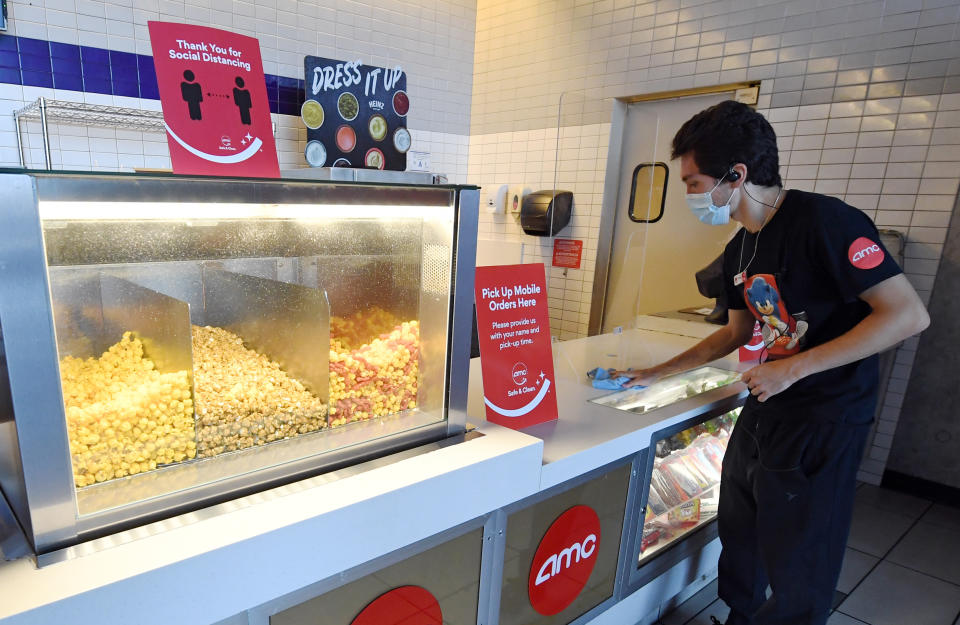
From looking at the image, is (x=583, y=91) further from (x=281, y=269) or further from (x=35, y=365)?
(x=35, y=365)

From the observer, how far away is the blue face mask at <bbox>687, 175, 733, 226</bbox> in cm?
177

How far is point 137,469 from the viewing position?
3.13ft

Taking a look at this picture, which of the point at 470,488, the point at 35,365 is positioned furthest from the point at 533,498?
the point at 35,365

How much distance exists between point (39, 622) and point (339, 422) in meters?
0.58

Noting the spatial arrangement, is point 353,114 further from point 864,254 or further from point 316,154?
point 864,254

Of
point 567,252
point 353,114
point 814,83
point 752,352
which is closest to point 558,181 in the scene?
point 567,252

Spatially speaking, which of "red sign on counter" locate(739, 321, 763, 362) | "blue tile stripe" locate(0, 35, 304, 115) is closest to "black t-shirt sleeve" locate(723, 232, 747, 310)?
"red sign on counter" locate(739, 321, 763, 362)

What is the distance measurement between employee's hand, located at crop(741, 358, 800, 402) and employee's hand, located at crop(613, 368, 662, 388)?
1.32 feet

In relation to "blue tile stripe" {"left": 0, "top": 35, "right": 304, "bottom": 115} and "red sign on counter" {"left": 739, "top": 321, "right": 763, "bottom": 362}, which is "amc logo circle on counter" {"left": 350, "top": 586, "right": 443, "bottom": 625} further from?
"blue tile stripe" {"left": 0, "top": 35, "right": 304, "bottom": 115}

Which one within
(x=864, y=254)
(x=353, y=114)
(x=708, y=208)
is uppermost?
(x=353, y=114)

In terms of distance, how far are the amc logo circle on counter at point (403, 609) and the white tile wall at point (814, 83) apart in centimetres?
336

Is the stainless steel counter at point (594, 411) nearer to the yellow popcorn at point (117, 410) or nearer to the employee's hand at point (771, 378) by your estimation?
the employee's hand at point (771, 378)

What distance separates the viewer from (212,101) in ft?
3.20

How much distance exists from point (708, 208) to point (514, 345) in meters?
0.82
